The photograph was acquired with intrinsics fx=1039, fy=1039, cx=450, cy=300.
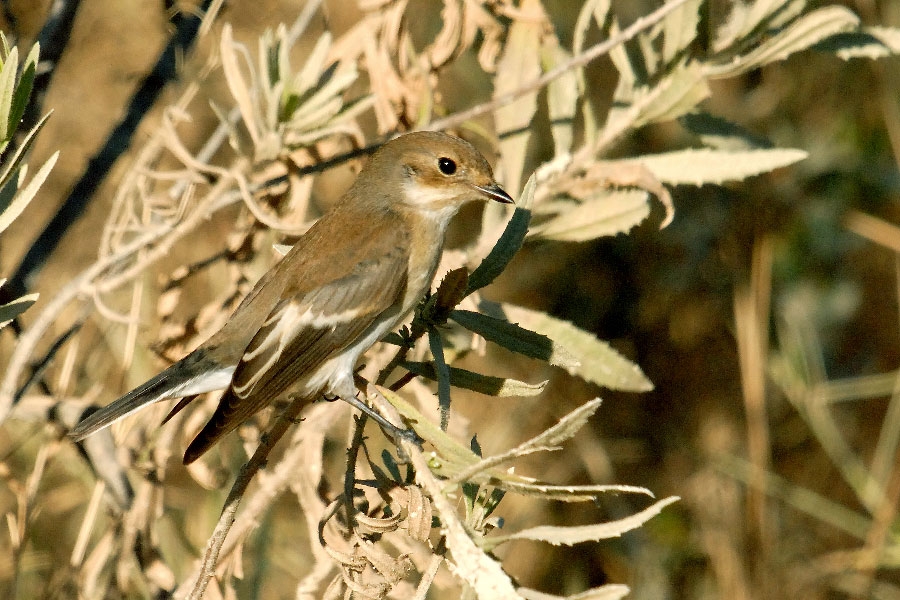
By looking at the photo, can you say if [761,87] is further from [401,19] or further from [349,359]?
[349,359]

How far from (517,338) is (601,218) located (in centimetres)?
77

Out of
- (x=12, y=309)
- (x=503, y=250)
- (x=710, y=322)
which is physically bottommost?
(x=710, y=322)

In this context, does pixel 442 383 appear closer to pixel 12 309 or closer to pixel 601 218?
pixel 12 309

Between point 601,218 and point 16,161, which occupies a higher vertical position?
point 16,161

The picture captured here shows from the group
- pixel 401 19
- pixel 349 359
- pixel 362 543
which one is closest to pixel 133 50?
pixel 401 19

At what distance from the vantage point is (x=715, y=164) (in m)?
3.04

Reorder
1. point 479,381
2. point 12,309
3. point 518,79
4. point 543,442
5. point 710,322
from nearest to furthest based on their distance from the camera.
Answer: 1. point 543,442
2. point 12,309
3. point 479,381
4. point 518,79
5. point 710,322

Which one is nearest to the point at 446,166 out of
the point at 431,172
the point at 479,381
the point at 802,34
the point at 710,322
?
the point at 431,172

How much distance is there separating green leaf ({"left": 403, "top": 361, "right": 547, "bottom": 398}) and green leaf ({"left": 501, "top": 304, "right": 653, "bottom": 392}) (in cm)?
56

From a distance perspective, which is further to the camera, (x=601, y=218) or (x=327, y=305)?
(x=327, y=305)

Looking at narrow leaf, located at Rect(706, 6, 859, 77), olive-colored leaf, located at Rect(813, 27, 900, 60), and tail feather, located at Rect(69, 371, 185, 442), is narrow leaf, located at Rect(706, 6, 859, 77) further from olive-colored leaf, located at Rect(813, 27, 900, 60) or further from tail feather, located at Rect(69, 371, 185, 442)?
tail feather, located at Rect(69, 371, 185, 442)

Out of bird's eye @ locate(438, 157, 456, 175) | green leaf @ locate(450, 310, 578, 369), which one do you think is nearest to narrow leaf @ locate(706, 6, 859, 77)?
bird's eye @ locate(438, 157, 456, 175)

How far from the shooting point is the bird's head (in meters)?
3.41

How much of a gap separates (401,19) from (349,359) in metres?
1.09
